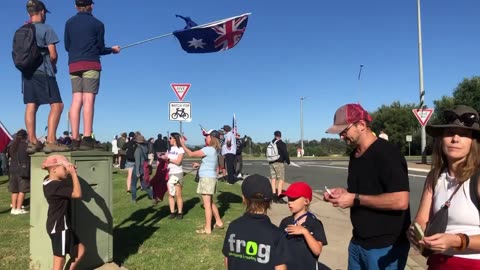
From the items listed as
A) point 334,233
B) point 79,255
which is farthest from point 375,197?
point 334,233

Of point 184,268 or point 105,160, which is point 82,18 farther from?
point 184,268

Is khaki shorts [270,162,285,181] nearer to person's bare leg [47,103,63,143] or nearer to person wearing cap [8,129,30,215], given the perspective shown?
person wearing cap [8,129,30,215]

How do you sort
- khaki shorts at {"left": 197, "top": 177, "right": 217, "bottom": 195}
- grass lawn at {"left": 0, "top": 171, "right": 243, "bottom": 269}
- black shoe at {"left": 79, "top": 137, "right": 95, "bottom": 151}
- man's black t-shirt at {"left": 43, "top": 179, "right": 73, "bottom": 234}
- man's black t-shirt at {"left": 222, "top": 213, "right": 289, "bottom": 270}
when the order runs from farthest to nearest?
khaki shorts at {"left": 197, "top": 177, "right": 217, "bottom": 195}, grass lawn at {"left": 0, "top": 171, "right": 243, "bottom": 269}, black shoe at {"left": 79, "top": 137, "right": 95, "bottom": 151}, man's black t-shirt at {"left": 43, "top": 179, "right": 73, "bottom": 234}, man's black t-shirt at {"left": 222, "top": 213, "right": 289, "bottom": 270}

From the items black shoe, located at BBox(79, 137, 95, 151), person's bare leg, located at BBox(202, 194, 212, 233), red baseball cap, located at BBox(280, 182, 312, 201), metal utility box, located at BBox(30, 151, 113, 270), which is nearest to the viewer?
red baseball cap, located at BBox(280, 182, 312, 201)

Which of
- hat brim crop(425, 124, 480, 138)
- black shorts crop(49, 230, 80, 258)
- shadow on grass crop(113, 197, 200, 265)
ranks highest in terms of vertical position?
hat brim crop(425, 124, 480, 138)

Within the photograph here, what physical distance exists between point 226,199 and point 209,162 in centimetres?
399

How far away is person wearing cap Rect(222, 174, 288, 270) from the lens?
3.16 metres

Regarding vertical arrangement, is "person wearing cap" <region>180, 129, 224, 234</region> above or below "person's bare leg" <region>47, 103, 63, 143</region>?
below

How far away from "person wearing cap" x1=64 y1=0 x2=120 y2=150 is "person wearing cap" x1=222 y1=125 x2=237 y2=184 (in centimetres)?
912

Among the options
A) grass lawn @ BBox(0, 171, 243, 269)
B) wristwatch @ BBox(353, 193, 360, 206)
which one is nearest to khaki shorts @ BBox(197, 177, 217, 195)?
grass lawn @ BBox(0, 171, 243, 269)

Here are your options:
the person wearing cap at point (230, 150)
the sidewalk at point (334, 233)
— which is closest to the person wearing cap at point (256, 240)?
the sidewalk at point (334, 233)

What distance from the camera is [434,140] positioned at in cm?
294

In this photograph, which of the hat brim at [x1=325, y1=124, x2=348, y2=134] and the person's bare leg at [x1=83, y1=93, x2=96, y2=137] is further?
the person's bare leg at [x1=83, y1=93, x2=96, y2=137]

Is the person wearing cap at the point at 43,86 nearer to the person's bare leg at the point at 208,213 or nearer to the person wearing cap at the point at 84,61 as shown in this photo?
the person wearing cap at the point at 84,61
